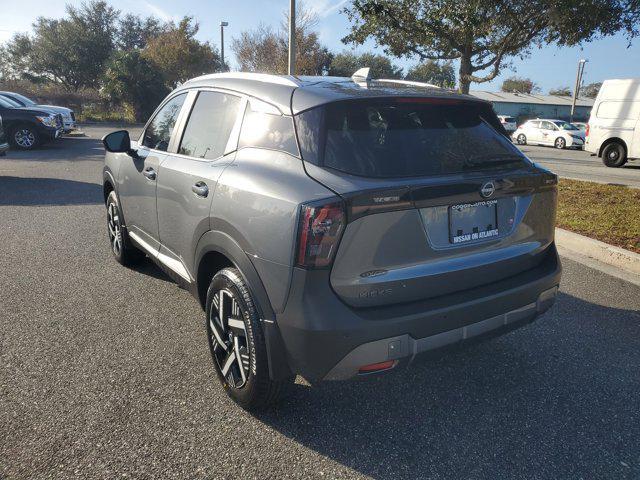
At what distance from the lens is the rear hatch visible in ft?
7.10

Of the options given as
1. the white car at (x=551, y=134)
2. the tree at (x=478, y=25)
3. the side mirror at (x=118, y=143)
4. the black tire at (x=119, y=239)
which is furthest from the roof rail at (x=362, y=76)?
the white car at (x=551, y=134)

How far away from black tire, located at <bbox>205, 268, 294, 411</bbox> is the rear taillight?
0.45 metres

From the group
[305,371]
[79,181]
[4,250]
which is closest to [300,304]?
[305,371]

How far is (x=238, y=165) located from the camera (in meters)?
2.65

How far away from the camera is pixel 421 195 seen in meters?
2.23

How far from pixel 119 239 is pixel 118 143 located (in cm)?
112

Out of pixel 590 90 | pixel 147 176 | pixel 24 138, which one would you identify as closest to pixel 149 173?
pixel 147 176

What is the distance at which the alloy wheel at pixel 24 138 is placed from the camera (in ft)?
50.5

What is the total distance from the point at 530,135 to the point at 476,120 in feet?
85.9

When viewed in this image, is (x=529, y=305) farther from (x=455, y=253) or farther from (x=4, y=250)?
(x=4, y=250)

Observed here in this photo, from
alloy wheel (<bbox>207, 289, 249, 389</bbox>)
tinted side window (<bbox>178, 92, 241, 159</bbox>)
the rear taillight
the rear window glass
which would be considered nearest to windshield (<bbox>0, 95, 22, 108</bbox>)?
tinted side window (<bbox>178, 92, 241, 159</bbox>)

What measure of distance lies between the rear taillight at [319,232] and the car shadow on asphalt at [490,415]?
0.74 meters

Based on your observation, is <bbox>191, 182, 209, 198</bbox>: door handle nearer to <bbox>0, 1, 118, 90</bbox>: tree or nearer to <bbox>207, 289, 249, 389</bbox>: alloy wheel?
<bbox>207, 289, 249, 389</bbox>: alloy wheel

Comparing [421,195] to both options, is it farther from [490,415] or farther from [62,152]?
[62,152]
